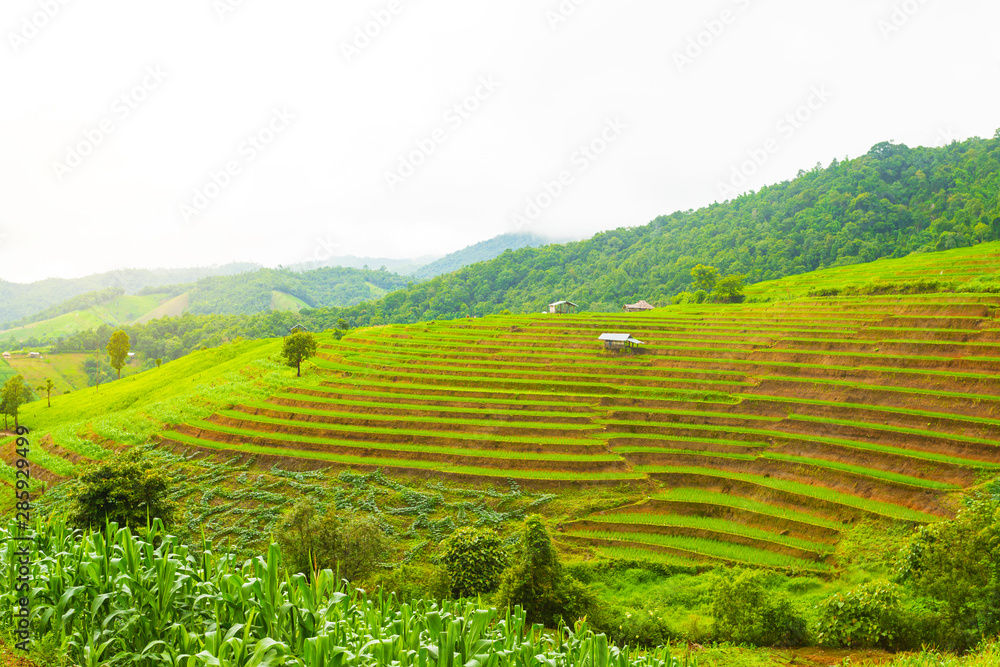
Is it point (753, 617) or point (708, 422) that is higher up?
point (708, 422)

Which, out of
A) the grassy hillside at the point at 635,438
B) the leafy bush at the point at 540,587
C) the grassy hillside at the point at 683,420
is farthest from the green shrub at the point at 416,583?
the grassy hillside at the point at 683,420

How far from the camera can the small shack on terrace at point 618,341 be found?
3709cm

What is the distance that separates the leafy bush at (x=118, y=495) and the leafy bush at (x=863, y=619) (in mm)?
17896

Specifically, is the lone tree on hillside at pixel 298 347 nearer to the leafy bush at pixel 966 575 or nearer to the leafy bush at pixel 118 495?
the leafy bush at pixel 118 495

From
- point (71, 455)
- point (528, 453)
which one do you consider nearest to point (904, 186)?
point (528, 453)

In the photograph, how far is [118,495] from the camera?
50.0 ft

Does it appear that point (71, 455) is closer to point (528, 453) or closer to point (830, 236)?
point (528, 453)

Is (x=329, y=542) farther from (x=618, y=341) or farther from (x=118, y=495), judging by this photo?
(x=618, y=341)

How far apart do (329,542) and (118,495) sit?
20.9 ft

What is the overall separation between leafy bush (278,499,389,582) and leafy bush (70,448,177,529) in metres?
3.90

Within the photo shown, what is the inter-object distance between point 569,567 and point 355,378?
2457 centimetres

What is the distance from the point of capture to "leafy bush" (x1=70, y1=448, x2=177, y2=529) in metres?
14.8

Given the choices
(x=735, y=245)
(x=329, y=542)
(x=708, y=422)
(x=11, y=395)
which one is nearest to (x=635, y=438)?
(x=708, y=422)

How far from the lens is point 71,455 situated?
29.2 metres
